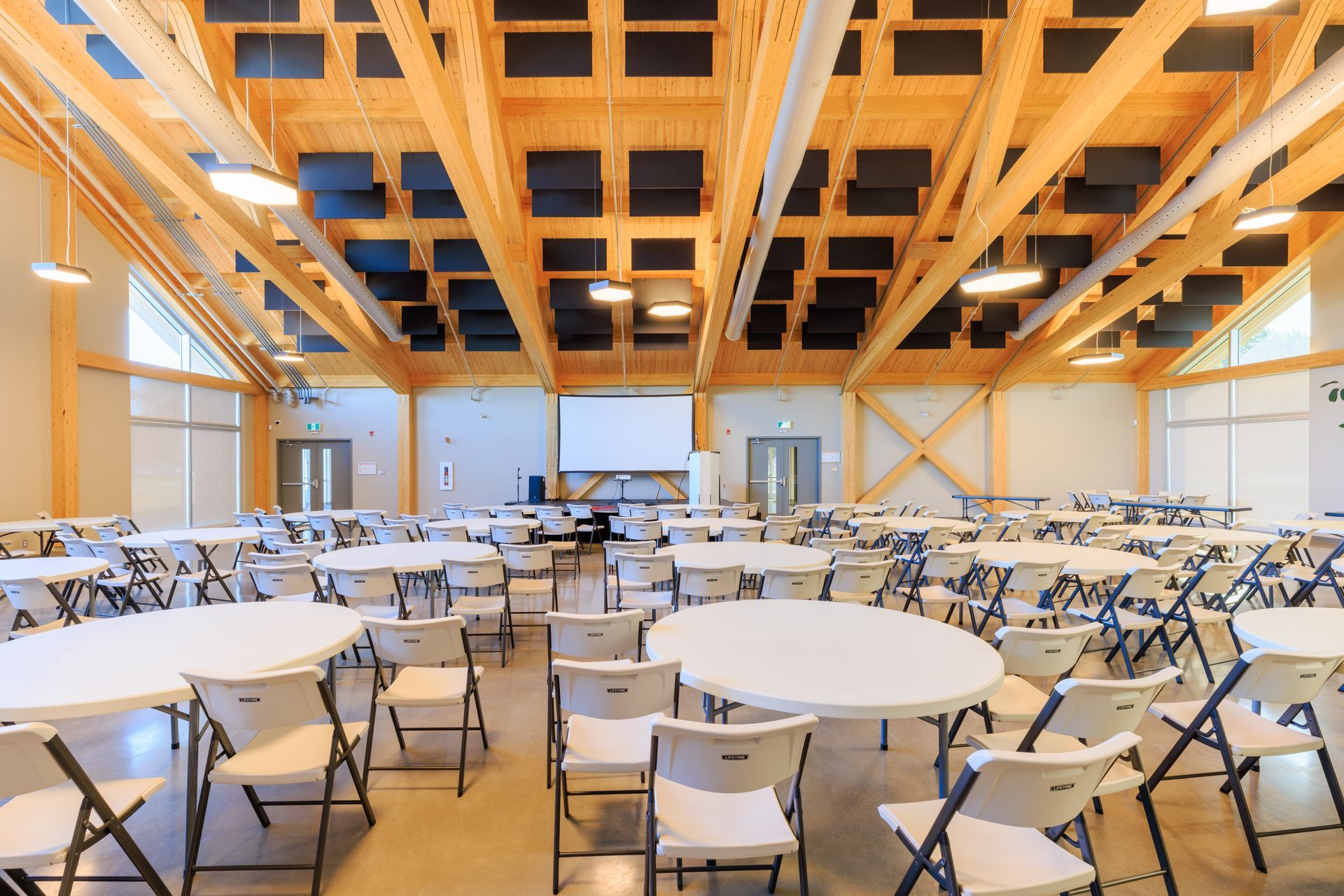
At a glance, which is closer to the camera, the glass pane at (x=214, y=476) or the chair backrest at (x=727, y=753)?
the chair backrest at (x=727, y=753)

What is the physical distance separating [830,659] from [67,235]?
11161 mm

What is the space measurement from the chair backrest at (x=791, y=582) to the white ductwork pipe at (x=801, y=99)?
373 centimetres

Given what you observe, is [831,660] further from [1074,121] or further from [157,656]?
[1074,121]

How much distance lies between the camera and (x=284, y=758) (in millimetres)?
2281

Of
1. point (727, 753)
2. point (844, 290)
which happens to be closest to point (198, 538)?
point (727, 753)

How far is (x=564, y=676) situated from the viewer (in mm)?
2178

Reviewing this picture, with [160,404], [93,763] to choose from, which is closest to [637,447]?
[160,404]

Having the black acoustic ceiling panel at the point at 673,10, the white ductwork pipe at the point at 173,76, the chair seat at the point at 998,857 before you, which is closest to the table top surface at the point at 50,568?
the white ductwork pipe at the point at 173,76

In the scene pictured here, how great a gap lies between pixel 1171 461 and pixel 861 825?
14.2 m

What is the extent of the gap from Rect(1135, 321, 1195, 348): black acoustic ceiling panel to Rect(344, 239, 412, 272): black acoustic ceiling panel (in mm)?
13159

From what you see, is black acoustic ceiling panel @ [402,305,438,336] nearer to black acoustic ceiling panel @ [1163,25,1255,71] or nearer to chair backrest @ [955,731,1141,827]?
black acoustic ceiling panel @ [1163,25,1255,71]

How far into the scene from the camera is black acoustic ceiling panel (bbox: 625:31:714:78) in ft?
19.7

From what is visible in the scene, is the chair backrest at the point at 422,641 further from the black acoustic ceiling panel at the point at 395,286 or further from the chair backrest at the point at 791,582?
the black acoustic ceiling panel at the point at 395,286

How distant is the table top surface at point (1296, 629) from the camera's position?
8.17 feet
